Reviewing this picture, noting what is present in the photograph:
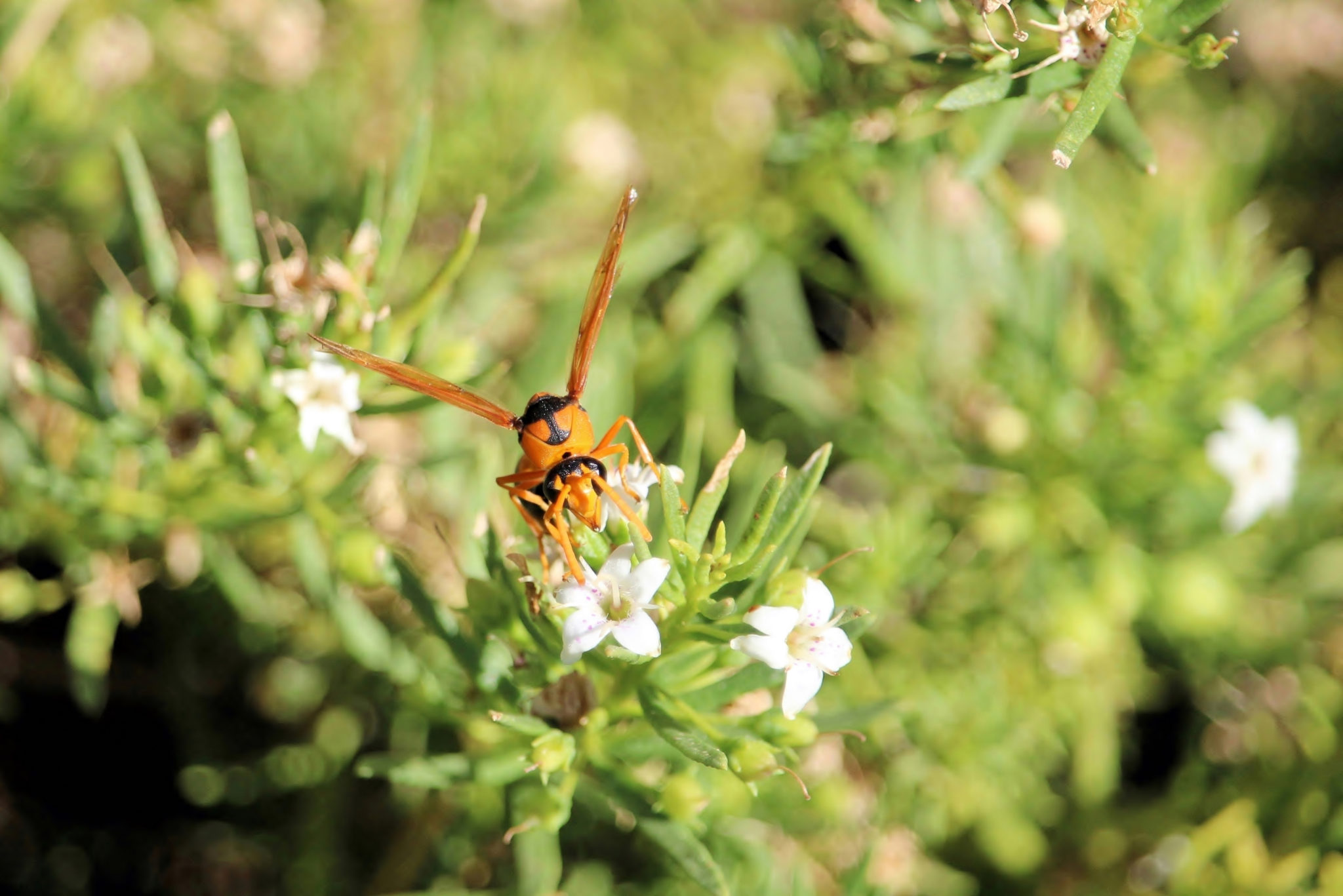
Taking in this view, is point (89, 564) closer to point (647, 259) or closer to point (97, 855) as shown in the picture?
point (97, 855)

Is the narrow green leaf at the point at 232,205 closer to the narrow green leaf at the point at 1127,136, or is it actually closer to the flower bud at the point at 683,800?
the flower bud at the point at 683,800

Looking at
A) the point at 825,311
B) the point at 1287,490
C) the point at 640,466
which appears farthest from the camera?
the point at 825,311

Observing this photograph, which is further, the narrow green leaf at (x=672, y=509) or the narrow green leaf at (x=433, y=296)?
the narrow green leaf at (x=433, y=296)

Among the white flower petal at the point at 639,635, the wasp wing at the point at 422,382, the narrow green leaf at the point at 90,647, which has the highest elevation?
the wasp wing at the point at 422,382

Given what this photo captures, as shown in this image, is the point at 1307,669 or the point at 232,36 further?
the point at 232,36

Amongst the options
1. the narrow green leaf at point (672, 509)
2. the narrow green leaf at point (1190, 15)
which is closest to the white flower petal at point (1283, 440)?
the narrow green leaf at point (1190, 15)

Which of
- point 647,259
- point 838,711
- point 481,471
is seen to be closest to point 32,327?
point 481,471

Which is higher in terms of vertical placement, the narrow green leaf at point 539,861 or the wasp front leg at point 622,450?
the wasp front leg at point 622,450
